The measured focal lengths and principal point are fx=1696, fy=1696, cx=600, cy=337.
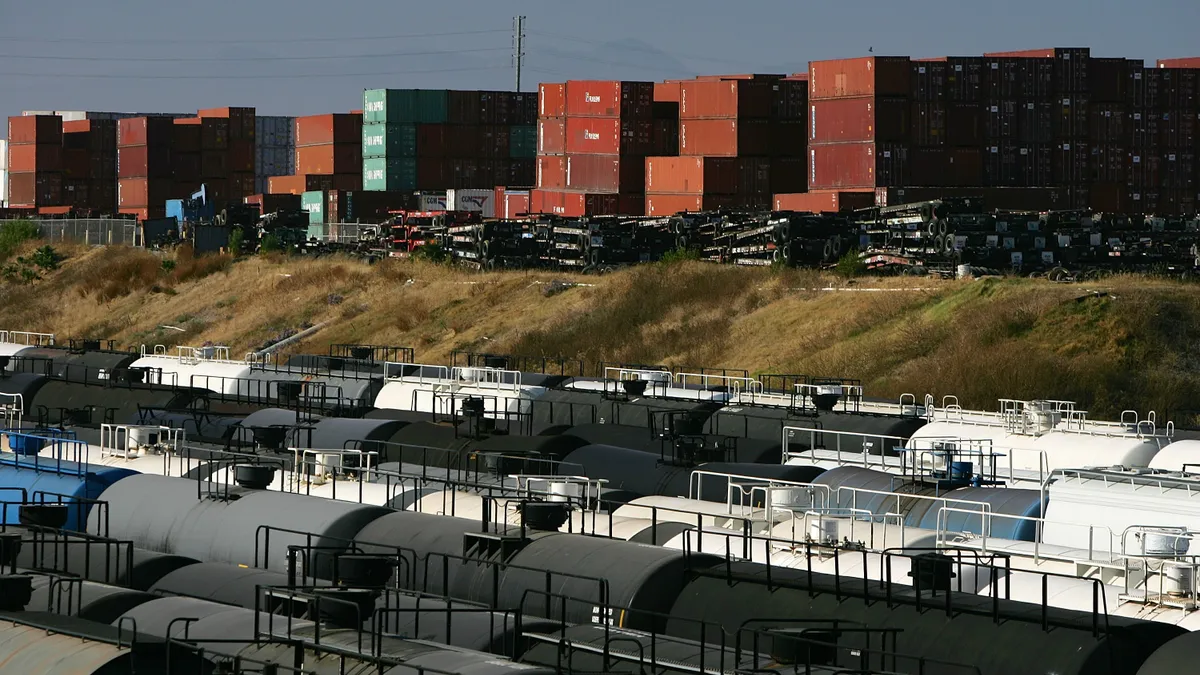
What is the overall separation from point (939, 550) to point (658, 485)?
11053mm

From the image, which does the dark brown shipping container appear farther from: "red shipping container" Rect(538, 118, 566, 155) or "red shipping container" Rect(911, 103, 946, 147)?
"red shipping container" Rect(538, 118, 566, 155)

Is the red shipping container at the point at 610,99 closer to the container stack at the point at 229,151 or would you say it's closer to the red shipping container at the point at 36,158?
the container stack at the point at 229,151

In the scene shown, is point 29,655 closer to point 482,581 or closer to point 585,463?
point 482,581

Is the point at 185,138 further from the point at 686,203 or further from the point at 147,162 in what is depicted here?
the point at 686,203

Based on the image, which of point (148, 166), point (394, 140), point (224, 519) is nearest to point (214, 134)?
point (148, 166)

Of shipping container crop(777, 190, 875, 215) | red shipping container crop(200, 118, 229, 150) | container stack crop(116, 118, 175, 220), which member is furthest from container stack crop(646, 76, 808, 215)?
red shipping container crop(200, 118, 229, 150)

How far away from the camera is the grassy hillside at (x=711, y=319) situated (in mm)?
49562

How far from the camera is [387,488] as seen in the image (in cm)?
2666

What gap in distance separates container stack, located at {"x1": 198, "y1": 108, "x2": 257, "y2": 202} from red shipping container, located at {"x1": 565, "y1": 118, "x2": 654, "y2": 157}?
44319 mm

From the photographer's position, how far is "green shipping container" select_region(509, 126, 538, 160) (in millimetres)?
98125

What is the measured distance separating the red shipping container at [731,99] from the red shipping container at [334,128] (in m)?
33.3

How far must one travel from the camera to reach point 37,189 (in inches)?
4737

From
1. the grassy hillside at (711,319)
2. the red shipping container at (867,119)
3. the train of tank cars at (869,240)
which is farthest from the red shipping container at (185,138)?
the red shipping container at (867,119)

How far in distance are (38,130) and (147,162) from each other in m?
11.1
